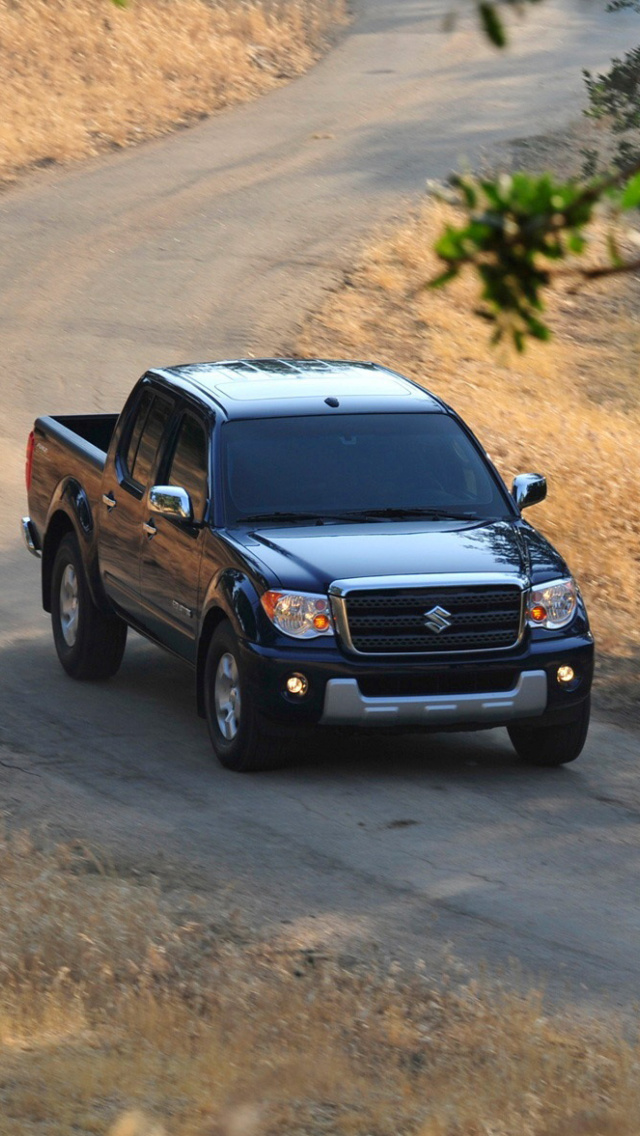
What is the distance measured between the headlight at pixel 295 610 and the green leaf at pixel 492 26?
5.41m

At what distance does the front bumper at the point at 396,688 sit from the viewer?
9.16 metres

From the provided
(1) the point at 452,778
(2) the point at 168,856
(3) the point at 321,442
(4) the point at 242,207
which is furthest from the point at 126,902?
(4) the point at 242,207

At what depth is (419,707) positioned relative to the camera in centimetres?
923

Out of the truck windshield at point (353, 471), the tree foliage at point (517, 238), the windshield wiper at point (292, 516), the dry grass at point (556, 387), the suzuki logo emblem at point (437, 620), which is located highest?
the tree foliage at point (517, 238)

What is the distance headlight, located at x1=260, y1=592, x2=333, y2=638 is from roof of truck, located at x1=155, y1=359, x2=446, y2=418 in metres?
1.60

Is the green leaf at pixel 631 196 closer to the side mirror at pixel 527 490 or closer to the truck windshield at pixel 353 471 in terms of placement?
the truck windshield at pixel 353 471

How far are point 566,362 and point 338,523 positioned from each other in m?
14.3

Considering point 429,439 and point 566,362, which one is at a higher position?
point 429,439

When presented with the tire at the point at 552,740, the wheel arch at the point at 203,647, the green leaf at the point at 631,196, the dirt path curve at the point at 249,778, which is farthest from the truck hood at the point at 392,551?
the green leaf at the point at 631,196

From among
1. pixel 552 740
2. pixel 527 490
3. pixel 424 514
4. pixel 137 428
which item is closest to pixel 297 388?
pixel 137 428

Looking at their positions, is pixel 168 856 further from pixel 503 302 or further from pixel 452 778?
pixel 503 302

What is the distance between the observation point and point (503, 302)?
3885 millimetres

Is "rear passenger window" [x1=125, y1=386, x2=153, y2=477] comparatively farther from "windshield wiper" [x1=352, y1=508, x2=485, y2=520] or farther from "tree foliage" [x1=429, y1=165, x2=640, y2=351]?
"tree foliage" [x1=429, y1=165, x2=640, y2=351]

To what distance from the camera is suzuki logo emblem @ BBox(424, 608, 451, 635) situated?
928cm
